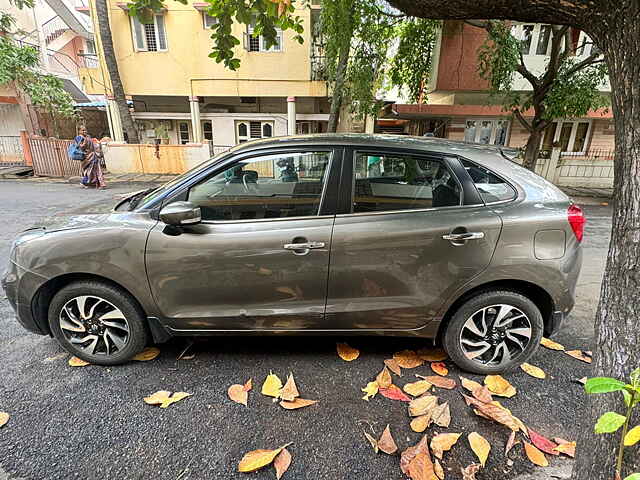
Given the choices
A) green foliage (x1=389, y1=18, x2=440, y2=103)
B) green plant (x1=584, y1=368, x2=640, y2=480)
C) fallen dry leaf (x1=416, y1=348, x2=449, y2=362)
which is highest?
green foliage (x1=389, y1=18, x2=440, y2=103)

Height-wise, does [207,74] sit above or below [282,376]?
above

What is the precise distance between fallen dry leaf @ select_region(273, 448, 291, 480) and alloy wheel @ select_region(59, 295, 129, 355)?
56.6 inches

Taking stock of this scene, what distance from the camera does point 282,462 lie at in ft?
6.07

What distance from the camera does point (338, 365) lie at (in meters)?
2.65

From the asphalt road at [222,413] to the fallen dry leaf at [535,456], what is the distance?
0.14 ft

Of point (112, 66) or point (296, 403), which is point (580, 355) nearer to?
point (296, 403)

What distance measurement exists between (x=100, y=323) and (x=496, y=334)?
115 inches

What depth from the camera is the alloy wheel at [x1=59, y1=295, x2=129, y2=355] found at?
2473 mm

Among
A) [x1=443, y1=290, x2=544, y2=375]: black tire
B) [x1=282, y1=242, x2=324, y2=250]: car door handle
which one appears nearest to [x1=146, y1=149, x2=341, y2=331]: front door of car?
[x1=282, y1=242, x2=324, y2=250]: car door handle

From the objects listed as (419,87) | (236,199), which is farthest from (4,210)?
(419,87)

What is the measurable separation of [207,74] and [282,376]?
1402cm

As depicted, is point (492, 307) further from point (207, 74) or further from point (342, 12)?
point (207, 74)

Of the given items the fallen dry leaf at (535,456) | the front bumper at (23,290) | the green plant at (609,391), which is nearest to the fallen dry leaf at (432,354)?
the fallen dry leaf at (535,456)

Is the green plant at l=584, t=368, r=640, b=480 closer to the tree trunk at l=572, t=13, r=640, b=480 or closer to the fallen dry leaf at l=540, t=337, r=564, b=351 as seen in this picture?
the tree trunk at l=572, t=13, r=640, b=480
